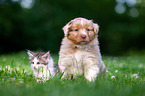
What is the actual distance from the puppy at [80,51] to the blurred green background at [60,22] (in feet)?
38.6

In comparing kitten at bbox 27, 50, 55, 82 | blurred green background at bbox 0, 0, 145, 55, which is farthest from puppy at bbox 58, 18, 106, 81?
blurred green background at bbox 0, 0, 145, 55

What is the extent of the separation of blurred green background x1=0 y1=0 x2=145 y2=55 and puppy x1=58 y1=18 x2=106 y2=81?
1176cm

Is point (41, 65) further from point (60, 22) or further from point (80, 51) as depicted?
point (60, 22)

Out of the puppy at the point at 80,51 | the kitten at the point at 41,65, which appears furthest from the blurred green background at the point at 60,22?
the puppy at the point at 80,51

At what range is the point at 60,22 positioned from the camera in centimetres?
1942

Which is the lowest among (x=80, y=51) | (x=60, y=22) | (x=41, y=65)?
(x=41, y=65)

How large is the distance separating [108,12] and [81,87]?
19069mm

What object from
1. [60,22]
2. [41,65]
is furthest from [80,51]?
[60,22]

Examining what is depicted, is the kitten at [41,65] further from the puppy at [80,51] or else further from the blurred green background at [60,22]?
the blurred green background at [60,22]

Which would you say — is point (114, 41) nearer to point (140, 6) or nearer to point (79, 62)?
point (140, 6)

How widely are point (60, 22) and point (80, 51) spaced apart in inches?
569

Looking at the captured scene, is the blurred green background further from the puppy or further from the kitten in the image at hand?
the puppy

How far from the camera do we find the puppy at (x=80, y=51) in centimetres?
508

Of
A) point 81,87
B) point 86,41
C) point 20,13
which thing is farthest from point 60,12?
point 81,87
